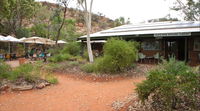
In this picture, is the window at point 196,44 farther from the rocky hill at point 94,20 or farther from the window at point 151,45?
the rocky hill at point 94,20

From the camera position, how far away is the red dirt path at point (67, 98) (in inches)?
194

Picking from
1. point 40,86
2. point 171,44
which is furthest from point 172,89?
point 171,44

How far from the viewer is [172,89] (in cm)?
361

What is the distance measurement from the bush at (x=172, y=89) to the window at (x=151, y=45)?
400 inches

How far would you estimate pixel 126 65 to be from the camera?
31.0 ft

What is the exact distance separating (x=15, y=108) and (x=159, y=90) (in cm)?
406

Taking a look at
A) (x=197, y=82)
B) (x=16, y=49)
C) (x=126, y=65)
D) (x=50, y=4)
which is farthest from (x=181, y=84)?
(x=50, y=4)

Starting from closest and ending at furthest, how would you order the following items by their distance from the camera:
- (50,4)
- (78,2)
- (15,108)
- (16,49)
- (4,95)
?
1. (15,108)
2. (4,95)
3. (78,2)
4. (16,49)
5. (50,4)

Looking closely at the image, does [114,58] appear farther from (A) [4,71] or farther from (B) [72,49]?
(B) [72,49]

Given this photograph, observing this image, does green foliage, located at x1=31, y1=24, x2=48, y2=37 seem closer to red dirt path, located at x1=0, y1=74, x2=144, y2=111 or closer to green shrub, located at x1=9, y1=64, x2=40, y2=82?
green shrub, located at x1=9, y1=64, x2=40, y2=82

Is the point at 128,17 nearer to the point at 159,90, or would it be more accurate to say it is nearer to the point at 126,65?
the point at 126,65

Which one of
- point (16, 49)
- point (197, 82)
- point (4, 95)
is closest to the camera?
point (197, 82)

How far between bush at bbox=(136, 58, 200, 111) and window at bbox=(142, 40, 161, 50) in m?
10.2

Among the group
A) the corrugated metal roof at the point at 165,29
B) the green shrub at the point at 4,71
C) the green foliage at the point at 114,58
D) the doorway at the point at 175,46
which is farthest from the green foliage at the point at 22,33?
the doorway at the point at 175,46
